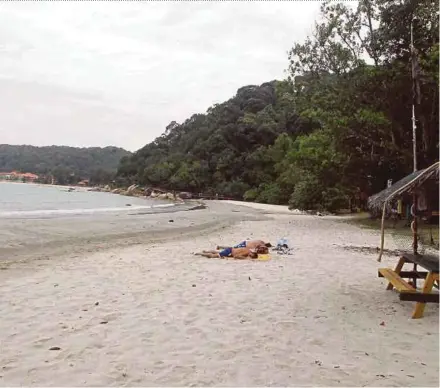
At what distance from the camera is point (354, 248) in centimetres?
1183

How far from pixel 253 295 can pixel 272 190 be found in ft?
156

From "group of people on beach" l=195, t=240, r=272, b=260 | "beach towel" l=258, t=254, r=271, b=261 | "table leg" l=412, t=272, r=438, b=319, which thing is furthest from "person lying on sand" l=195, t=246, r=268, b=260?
"table leg" l=412, t=272, r=438, b=319

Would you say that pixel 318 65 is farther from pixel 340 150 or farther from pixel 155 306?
pixel 155 306

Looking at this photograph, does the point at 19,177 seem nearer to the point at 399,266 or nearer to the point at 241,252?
the point at 241,252

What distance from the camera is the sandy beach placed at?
371cm

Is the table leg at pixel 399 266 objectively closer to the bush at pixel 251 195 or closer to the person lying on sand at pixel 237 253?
the person lying on sand at pixel 237 253

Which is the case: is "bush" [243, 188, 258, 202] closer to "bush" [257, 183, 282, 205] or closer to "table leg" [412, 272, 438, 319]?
"bush" [257, 183, 282, 205]

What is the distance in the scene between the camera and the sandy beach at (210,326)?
3.71 m

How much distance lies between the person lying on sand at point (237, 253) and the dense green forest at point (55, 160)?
125 metres

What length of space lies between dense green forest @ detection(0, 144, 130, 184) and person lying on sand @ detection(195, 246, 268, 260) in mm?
124942

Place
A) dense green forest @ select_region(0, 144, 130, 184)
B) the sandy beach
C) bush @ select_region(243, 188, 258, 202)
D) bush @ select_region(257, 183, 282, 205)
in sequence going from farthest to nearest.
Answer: dense green forest @ select_region(0, 144, 130, 184)
bush @ select_region(243, 188, 258, 202)
bush @ select_region(257, 183, 282, 205)
the sandy beach

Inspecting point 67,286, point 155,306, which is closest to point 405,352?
point 155,306

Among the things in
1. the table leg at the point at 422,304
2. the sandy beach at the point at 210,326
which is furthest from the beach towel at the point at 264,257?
the table leg at the point at 422,304

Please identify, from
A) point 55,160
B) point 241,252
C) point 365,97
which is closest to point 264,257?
point 241,252
